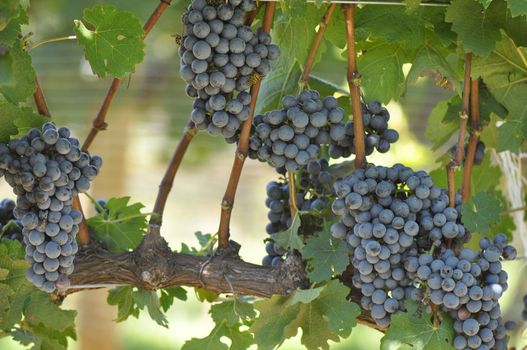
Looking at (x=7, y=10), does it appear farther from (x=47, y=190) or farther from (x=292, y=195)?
(x=292, y=195)

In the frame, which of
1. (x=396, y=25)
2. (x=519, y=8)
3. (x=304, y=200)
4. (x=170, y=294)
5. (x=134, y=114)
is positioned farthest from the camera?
(x=134, y=114)

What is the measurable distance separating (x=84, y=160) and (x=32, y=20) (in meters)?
4.09

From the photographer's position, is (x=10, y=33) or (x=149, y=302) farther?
(x=149, y=302)

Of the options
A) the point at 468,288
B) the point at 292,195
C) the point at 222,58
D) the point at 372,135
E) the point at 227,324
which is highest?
the point at 222,58

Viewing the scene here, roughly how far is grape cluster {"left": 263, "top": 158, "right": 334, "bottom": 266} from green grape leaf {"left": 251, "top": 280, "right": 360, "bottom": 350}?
116 mm

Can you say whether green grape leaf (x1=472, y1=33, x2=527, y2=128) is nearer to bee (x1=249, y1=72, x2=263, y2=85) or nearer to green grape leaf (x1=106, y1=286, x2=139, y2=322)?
bee (x1=249, y1=72, x2=263, y2=85)

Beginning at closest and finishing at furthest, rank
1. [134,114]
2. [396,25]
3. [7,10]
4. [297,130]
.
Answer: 1. [7,10]
2. [297,130]
3. [396,25]
4. [134,114]

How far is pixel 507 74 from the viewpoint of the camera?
1.34 m

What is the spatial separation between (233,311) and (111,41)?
0.48 m

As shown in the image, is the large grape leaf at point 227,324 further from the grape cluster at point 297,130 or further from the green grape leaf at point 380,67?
the green grape leaf at point 380,67

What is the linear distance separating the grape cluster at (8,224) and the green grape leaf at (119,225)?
12 centimetres

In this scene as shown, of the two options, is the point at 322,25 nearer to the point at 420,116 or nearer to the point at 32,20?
the point at 32,20

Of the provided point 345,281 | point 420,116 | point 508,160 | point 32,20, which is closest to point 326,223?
point 345,281

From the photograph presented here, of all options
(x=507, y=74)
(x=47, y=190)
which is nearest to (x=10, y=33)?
(x=47, y=190)
